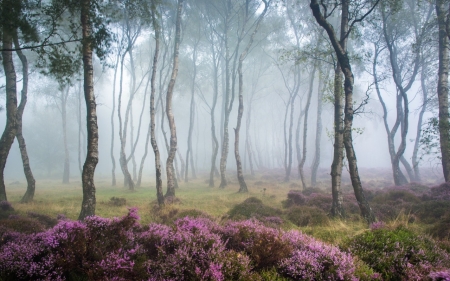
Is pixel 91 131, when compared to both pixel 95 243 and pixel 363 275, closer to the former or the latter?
pixel 95 243

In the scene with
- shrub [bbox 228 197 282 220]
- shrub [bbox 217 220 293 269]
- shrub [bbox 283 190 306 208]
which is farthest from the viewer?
shrub [bbox 283 190 306 208]

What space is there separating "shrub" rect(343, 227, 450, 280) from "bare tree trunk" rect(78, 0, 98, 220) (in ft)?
26.3

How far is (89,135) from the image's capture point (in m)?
8.31

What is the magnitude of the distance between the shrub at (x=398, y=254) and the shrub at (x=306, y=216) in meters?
3.25

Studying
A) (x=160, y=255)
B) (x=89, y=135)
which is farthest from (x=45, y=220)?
(x=160, y=255)

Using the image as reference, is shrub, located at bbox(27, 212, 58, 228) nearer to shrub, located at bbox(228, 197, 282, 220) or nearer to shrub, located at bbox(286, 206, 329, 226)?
shrub, located at bbox(228, 197, 282, 220)

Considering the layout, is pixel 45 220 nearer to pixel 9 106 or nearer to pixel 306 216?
pixel 9 106

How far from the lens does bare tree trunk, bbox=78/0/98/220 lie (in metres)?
8.22

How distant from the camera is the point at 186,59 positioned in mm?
33812

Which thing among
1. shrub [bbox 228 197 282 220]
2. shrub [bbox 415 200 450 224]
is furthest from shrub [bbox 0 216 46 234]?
shrub [bbox 415 200 450 224]

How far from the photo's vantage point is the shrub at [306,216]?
866cm

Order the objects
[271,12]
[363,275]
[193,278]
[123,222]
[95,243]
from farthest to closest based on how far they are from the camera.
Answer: [271,12], [123,222], [95,243], [363,275], [193,278]

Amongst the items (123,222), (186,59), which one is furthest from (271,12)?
(123,222)

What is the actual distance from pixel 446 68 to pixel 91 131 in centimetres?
1705
